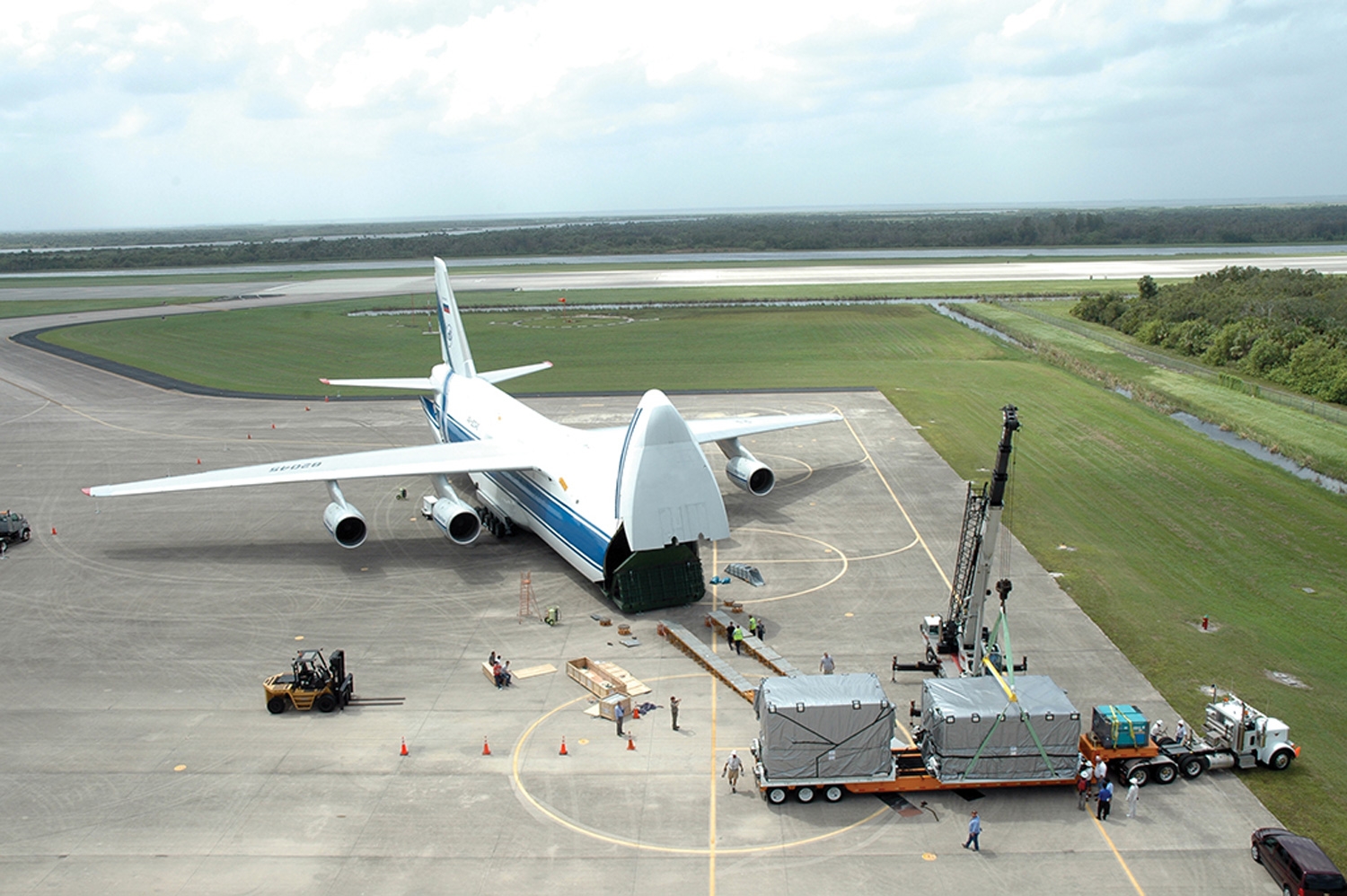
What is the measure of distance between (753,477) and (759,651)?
17551 millimetres

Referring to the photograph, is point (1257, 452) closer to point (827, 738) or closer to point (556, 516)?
point (556, 516)

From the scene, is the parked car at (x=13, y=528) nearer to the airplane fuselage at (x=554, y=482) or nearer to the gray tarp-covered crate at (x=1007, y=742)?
the airplane fuselage at (x=554, y=482)

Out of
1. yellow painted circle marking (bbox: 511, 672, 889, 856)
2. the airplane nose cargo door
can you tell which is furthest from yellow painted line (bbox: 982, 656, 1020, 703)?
the airplane nose cargo door

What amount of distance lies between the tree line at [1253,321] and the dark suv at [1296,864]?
65.5m

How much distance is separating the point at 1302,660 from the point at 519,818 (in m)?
26.8

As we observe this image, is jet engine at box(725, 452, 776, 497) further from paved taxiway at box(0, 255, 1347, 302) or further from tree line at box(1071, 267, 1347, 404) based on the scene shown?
paved taxiway at box(0, 255, 1347, 302)

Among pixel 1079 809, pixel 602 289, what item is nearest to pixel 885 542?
pixel 1079 809

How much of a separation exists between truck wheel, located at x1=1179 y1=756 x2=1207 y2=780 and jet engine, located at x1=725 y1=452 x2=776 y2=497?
26.2 meters

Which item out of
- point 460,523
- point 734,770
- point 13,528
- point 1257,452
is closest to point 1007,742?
point 734,770

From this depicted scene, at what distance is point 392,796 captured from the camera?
85.2ft

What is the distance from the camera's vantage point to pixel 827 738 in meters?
25.4

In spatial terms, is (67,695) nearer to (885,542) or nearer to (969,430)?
(885,542)

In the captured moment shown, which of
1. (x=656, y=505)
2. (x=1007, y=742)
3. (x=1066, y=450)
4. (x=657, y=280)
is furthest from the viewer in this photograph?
(x=657, y=280)

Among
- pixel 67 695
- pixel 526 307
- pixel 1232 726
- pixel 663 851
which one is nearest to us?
→ pixel 663 851
